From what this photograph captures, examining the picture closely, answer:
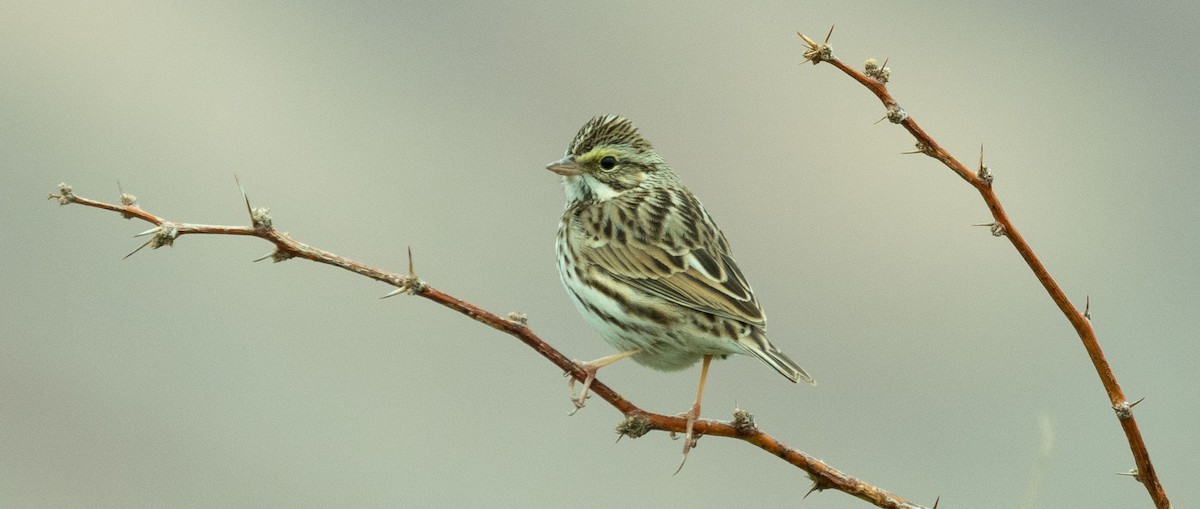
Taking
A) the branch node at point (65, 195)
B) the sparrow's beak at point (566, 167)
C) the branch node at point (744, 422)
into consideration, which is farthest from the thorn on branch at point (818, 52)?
the sparrow's beak at point (566, 167)

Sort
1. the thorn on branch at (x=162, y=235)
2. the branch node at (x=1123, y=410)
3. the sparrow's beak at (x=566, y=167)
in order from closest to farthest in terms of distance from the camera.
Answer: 1. the branch node at (x=1123, y=410)
2. the thorn on branch at (x=162, y=235)
3. the sparrow's beak at (x=566, y=167)

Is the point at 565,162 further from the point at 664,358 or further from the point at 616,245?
the point at 664,358

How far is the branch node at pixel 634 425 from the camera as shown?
3.45 m

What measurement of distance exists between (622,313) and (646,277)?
26 centimetres

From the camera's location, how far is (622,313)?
4.75m

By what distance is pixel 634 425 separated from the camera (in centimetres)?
347

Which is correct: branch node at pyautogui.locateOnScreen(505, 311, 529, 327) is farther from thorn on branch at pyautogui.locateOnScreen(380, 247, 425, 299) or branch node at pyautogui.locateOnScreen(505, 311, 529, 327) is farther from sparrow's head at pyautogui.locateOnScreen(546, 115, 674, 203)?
sparrow's head at pyautogui.locateOnScreen(546, 115, 674, 203)

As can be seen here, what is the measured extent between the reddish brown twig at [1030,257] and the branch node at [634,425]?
3.86ft

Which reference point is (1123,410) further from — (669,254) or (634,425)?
(669,254)

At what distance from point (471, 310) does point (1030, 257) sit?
5.00 ft

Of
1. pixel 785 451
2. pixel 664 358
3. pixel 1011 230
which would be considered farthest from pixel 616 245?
pixel 1011 230

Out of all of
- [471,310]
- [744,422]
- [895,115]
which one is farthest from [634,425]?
[895,115]

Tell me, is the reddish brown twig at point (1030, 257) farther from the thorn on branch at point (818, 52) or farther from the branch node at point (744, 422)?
the branch node at point (744, 422)

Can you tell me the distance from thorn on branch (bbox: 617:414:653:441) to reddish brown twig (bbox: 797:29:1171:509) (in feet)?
3.86
